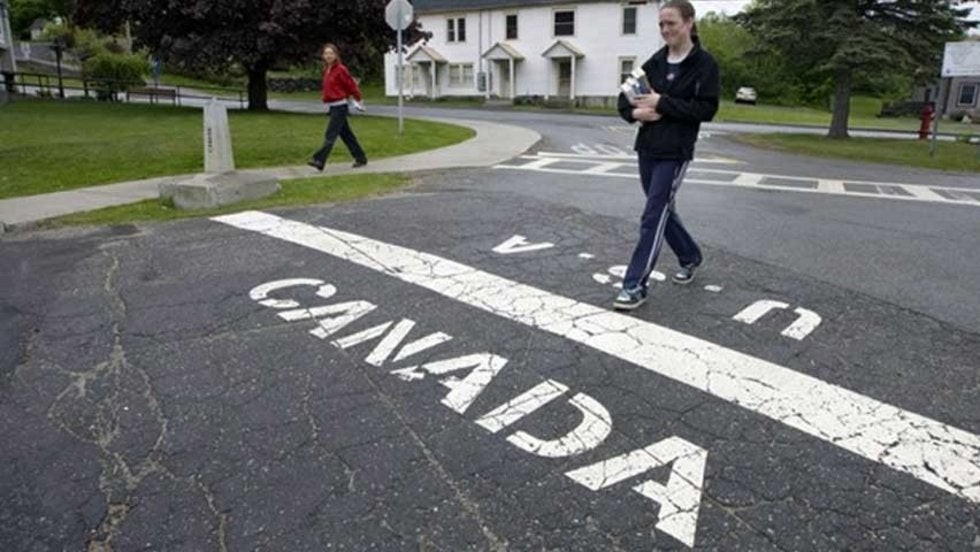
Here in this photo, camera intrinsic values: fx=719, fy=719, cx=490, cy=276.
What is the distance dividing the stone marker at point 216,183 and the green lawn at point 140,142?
2.19 meters

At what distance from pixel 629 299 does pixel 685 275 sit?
86 centimetres

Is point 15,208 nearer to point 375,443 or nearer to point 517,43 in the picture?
point 375,443

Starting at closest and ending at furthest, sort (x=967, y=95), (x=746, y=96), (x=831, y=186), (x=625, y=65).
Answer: (x=831, y=186), (x=625, y=65), (x=967, y=95), (x=746, y=96)

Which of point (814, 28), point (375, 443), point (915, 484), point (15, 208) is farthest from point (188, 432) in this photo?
point (814, 28)

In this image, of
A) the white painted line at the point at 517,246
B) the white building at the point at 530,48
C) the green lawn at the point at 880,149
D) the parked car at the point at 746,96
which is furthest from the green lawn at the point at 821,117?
the white painted line at the point at 517,246

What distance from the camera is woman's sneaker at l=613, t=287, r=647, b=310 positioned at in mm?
4816

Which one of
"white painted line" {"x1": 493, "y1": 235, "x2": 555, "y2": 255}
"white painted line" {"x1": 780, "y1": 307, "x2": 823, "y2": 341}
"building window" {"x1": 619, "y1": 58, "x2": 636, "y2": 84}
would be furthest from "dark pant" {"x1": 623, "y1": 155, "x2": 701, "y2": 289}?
"building window" {"x1": 619, "y1": 58, "x2": 636, "y2": 84}

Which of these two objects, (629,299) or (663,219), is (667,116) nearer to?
(663,219)

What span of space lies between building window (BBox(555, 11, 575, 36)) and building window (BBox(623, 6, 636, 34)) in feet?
10.3

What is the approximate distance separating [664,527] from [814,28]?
21.8m

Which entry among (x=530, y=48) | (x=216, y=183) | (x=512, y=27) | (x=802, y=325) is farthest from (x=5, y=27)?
(x=802, y=325)

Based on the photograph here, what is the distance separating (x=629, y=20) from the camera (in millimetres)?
40250

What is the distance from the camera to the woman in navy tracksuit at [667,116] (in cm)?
449

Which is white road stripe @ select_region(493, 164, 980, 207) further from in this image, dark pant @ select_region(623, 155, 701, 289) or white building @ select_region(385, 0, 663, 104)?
white building @ select_region(385, 0, 663, 104)
